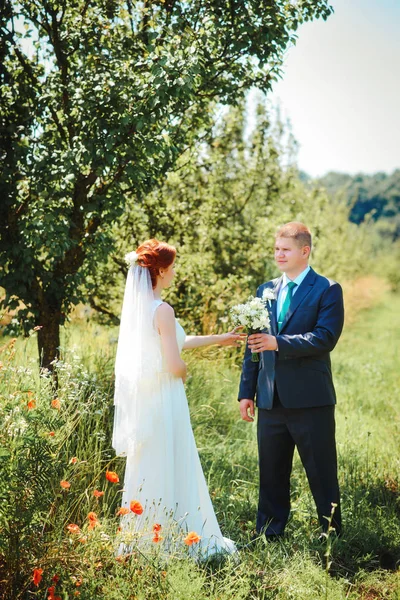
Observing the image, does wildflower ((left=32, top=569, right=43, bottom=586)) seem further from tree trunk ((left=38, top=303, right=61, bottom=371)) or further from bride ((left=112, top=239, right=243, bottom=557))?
tree trunk ((left=38, top=303, right=61, bottom=371))

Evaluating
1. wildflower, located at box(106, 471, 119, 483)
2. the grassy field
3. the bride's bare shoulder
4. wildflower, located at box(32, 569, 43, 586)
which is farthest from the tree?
wildflower, located at box(32, 569, 43, 586)

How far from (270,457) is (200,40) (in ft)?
11.6

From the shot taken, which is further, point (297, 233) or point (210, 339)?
point (210, 339)

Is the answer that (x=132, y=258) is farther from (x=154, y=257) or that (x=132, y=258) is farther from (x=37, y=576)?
(x=37, y=576)

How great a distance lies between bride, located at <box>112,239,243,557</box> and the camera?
395 centimetres

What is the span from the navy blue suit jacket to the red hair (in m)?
0.95

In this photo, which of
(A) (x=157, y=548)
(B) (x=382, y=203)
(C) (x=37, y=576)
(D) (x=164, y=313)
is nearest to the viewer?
(C) (x=37, y=576)

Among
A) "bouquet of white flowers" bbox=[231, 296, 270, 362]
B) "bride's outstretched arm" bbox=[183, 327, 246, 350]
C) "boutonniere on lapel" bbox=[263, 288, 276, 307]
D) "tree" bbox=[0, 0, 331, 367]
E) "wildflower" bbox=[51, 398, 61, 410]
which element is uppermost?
"tree" bbox=[0, 0, 331, 367]

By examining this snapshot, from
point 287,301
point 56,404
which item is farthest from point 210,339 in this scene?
point 56,404

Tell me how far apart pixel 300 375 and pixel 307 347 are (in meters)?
0.27

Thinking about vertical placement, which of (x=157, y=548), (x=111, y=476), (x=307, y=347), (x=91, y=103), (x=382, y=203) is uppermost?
(x=382, y=203)

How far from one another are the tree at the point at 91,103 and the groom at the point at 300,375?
1604 millimetres

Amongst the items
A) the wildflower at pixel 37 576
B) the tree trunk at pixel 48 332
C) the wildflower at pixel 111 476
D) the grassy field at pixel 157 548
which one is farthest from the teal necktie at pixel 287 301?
the wildflower at pixel 37 576

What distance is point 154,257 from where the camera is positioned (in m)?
4.05
